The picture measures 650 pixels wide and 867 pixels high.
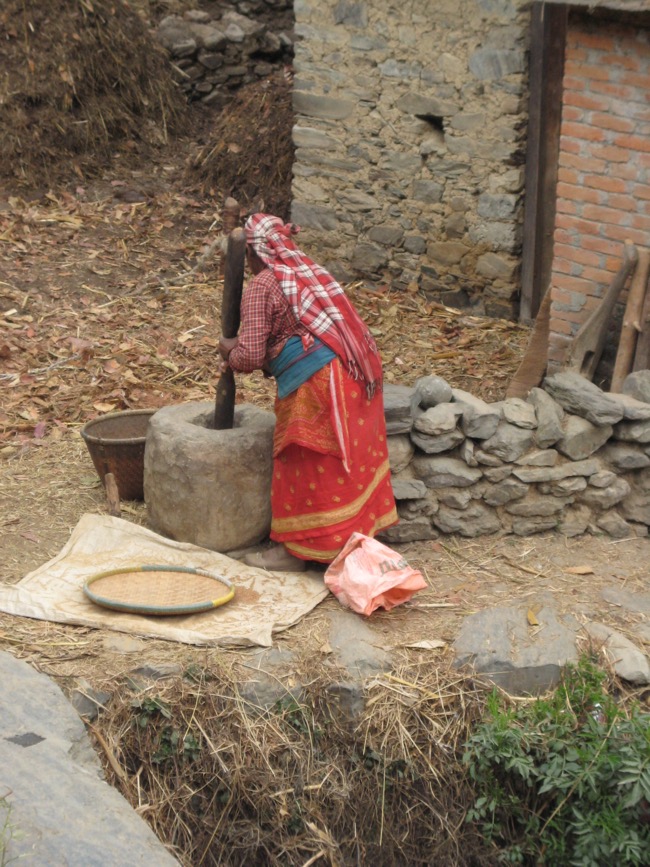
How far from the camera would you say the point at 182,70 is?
39.1 ft

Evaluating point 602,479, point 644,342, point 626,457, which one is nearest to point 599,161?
point 644,342

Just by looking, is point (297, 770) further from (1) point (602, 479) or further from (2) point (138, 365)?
Result: (2) point (138, 365)

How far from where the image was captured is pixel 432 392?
6.05 m

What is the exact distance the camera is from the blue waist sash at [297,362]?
17.9 feet

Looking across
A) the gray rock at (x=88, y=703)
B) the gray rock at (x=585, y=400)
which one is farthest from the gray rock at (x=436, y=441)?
the gray rock at (x=88, y=703)

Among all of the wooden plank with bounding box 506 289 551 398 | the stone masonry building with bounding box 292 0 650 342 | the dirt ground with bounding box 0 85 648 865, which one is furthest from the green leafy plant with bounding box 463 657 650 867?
the stone masonry building with bounding box 292 0 650 342

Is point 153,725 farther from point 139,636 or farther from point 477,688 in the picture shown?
point 477,688

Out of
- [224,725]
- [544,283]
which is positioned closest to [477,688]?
[224,725]

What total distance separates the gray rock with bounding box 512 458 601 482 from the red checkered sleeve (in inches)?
57.3

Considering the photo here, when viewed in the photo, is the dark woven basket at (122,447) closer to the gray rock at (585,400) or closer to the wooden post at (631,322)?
the gray rock at (585,400)

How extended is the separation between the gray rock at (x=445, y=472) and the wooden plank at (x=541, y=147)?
3000 mm

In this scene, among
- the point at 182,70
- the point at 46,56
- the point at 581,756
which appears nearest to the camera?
the point at 581,756

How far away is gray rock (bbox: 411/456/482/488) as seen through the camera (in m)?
6.09

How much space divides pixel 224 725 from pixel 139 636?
0.58m
